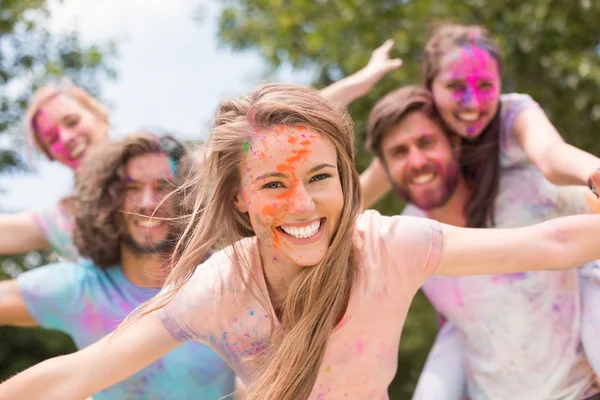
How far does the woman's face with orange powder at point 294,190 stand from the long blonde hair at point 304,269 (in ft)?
0.11

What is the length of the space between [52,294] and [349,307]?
1321mm

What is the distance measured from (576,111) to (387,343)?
4.55 meters

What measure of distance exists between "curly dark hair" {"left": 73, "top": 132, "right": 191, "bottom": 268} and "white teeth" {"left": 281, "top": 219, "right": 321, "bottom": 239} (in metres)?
0.89

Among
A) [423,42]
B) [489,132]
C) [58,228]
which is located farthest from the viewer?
[423,42]

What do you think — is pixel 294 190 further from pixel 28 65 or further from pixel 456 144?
→ pixel 28 65

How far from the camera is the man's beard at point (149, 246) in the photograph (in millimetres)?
2734

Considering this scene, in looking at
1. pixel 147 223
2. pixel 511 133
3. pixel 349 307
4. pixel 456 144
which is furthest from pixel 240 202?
pixel 511 133

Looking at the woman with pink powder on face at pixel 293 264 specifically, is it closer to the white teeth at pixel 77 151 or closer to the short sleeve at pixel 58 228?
the short sleeve at pixel 58 228

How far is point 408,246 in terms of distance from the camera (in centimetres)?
209

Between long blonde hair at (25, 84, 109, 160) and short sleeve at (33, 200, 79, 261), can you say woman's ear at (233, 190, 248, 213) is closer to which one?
short sleeve at (33, 200, 79, 261)

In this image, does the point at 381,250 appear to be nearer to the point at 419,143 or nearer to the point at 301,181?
the point at 301,181

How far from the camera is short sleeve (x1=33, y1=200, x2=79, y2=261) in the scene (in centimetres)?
318

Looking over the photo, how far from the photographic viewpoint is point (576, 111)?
6.04 metres

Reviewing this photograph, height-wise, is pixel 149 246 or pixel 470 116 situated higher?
pixel 470 116
